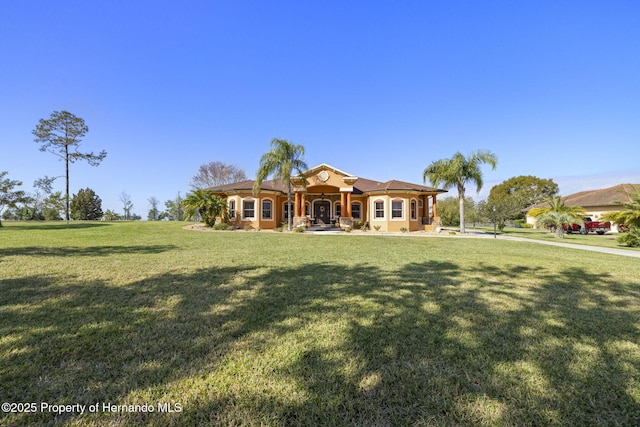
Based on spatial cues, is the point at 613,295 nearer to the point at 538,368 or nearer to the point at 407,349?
the point at 538,368

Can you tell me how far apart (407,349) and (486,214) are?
133ft

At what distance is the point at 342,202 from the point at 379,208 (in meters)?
3.47

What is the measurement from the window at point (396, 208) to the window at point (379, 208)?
0.89 metres

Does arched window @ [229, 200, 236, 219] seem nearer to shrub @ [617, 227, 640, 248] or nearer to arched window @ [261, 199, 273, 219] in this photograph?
arched window @ [261, 199, 273, 219]

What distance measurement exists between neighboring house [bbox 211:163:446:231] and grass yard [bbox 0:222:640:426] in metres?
18.2

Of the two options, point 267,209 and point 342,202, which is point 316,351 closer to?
point 342,202

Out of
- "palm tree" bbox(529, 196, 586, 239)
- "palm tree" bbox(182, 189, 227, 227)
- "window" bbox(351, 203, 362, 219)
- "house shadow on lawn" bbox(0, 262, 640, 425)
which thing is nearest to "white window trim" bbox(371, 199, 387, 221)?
"window" bbox(351, 203, 362, 219)

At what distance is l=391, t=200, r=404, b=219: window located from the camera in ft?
80.1

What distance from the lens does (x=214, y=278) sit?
627 centimetres

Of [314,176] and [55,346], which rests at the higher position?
[314,176]

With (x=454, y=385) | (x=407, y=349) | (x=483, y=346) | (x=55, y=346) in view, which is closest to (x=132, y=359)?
(x=55, y=346)

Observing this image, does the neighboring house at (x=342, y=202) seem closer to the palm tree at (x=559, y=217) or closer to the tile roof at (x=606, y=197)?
the palm tree at (x=559, y=217)

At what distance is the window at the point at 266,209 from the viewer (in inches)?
993

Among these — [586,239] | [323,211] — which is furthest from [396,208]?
[586,239]
